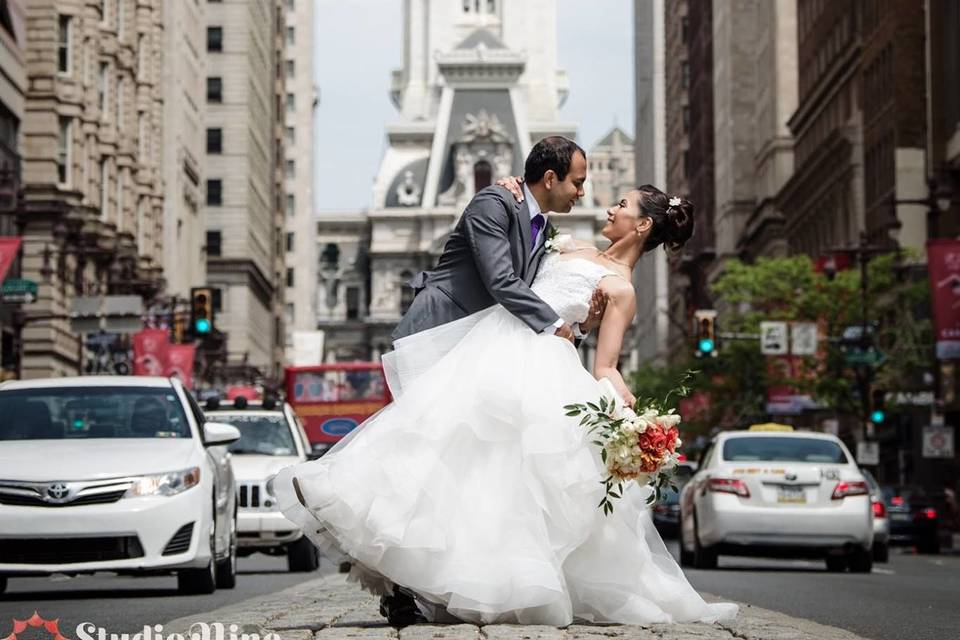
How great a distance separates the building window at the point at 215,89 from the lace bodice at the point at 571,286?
96046 millimetres

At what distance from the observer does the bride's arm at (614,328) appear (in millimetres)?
9977

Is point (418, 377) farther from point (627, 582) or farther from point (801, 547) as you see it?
point (801, 547)

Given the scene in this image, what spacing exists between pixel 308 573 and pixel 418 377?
13.4 metres

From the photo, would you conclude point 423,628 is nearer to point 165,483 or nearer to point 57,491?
point 57,491

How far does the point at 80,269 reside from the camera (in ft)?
184

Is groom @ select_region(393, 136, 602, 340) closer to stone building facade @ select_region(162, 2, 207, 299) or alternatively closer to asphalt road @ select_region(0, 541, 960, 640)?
asphalt road @ select_region(0, 541, 960, 640)

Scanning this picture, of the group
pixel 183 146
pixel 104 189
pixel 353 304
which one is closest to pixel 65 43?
pixel 104 189

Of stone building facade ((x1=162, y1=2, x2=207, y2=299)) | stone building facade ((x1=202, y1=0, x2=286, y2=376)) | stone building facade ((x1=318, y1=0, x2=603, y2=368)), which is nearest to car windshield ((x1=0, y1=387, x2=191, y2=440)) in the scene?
stone building facade ((x1=162, y1=2, x2=207, y2=299))

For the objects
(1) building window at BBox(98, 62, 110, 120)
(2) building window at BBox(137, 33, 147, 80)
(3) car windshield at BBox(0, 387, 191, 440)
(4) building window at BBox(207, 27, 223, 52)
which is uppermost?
(4) building window at BBox(207, 27, 223, 52)

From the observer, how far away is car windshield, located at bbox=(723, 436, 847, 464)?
24.2 metres

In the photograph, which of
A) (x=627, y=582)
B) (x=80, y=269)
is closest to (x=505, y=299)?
(x=627, y=582)

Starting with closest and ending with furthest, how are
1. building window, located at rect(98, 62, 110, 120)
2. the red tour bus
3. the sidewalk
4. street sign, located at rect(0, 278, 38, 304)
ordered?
1. the sidewalk
2. street sign, located at rect(0, 278, 38, 304)
3. the red tour bus
4. building window, located at rect(98, 62, 110, 120)

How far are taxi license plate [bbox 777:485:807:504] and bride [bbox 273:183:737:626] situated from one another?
1370cm

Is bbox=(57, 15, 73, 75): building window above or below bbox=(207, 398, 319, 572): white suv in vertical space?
above
